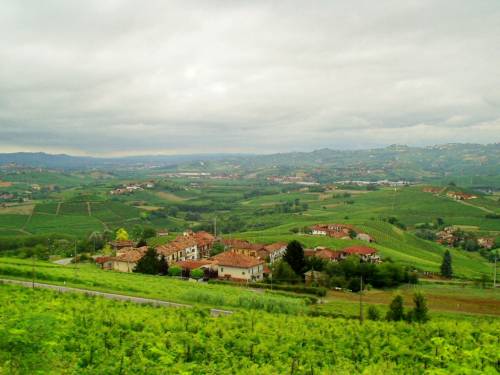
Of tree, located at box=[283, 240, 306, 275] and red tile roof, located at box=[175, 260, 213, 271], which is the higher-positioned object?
tree, located at box=[283, 240, 306, 275]

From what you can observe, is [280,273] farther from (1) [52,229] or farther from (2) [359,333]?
(1) [52,229]

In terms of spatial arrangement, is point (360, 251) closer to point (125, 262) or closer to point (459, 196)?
point (125, 262)

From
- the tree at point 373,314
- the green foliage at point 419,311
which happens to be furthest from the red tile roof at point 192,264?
the green foliage at point 419,311

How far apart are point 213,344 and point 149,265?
39.3 m

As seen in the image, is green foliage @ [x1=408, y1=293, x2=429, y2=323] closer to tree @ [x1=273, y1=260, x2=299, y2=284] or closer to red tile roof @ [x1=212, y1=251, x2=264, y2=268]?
tree @ [x1=273, y1=260, x2=299, y2=284]

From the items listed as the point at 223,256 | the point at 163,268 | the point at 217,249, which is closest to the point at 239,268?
the point at 223,256

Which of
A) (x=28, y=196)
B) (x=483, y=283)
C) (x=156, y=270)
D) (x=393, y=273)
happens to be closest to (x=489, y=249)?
(x=483, y=283)

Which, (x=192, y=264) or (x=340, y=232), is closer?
(x=192, y=264)

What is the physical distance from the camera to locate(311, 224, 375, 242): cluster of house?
Result: 3600 inches

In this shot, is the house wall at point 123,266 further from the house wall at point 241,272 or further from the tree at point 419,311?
the tree at point 419,311

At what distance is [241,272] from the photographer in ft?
176

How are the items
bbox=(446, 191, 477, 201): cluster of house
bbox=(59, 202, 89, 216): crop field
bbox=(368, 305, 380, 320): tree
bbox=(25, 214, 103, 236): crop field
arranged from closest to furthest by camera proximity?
1. bbox=(368, 305, 380, 320): tree
2. bbox=(25, 214, 103, 236): crop field
3. bbox=(59, 202, 89, 216): crop field
4. bbox=(446, 191, 477, 201): cluster of house

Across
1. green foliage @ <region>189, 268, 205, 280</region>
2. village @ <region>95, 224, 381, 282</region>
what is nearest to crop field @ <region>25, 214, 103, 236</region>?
village @ <region>95, 224, 381, 282</region>

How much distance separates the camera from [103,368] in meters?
11.2
